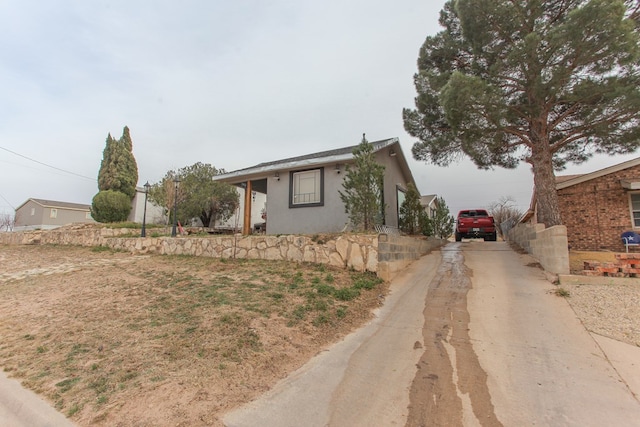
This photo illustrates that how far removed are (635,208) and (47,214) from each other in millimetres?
45351

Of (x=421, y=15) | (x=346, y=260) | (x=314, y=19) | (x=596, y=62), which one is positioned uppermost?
(x=421, y=15)

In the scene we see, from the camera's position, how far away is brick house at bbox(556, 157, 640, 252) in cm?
1091

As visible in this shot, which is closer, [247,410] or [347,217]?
[247,410]

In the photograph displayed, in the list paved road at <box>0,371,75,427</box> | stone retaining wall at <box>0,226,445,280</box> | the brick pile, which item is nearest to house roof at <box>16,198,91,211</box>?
stone retaining wall at <box>0,226,445,280</box>

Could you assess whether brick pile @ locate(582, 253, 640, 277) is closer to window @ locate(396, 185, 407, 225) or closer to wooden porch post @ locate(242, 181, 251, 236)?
window @ locate(396, 185, 407, 225)

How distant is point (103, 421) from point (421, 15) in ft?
46.6

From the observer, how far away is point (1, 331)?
434 centimetres

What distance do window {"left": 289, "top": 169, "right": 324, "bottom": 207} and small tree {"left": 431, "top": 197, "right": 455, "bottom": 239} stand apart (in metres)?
9.50

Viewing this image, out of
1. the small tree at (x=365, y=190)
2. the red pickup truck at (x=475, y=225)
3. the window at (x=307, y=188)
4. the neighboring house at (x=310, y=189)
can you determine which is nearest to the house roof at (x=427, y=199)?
the red pickup truck at (x=475, y=225)

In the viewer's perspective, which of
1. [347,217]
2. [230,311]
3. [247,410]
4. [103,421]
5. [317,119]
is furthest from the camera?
[317,119]

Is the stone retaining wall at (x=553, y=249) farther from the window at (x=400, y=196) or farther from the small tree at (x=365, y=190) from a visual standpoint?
the window at (x=400, y=196)

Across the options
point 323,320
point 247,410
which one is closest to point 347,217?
point 323,320

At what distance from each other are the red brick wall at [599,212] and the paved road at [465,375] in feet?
28.2

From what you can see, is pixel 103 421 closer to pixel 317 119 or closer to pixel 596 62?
pixel 596 62
